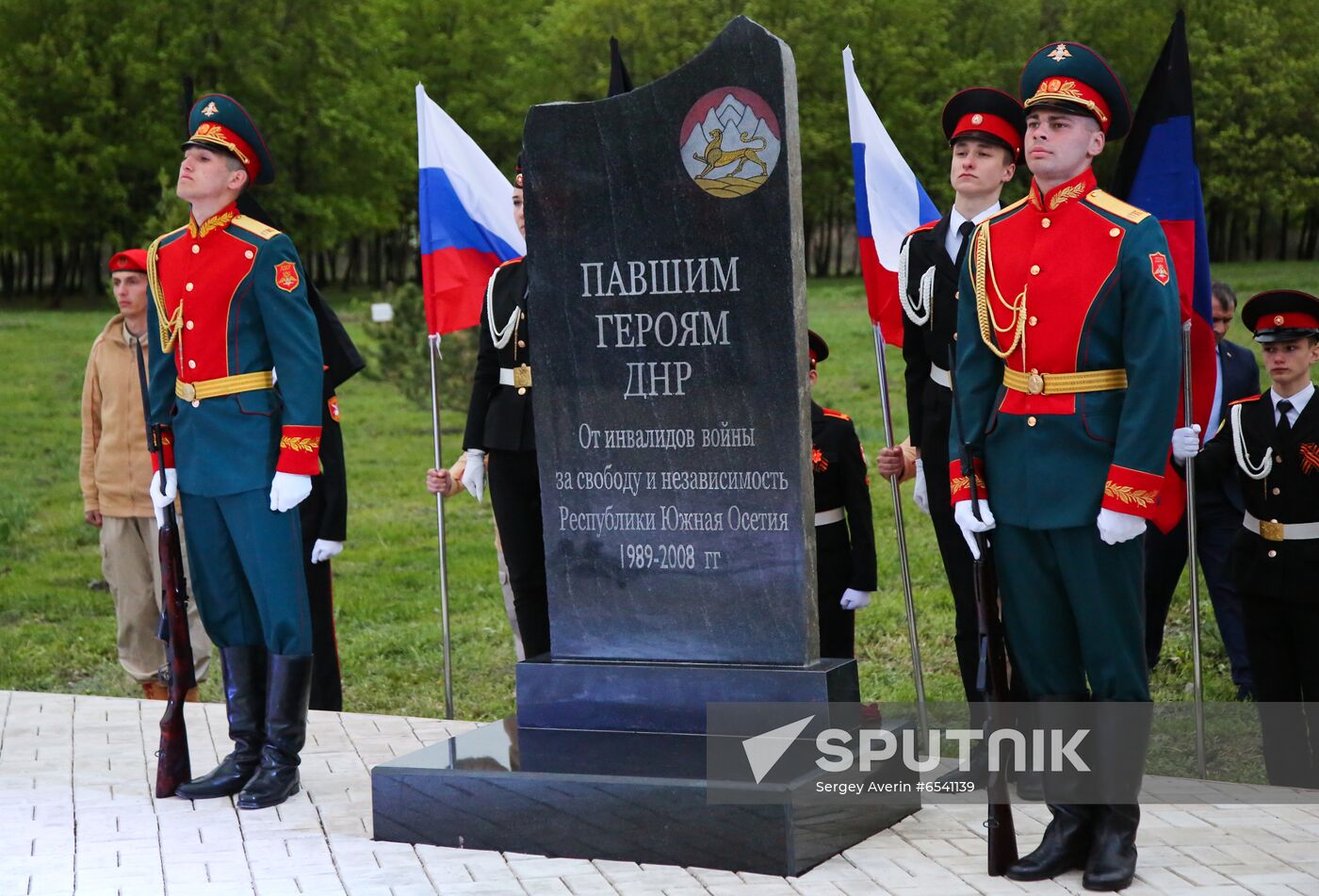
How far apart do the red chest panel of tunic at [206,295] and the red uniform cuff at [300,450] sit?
322 mm

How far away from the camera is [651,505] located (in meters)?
5.54

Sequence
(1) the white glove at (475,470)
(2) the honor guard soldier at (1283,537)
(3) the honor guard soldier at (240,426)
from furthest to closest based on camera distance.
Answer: (1) the white glove at (475,470) < (2) the honor guard soldier at (1283,537) < (3) the honor guard soldier at (240,426)

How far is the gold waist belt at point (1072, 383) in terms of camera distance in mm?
4629

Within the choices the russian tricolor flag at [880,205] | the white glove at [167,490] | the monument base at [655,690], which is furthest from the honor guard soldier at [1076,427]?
the white glove at [167,490]

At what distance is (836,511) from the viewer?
656cm

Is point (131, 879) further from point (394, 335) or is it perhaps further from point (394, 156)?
point (394, 156)

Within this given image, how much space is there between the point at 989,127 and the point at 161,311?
2.91m

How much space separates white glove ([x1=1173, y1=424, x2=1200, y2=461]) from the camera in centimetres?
579

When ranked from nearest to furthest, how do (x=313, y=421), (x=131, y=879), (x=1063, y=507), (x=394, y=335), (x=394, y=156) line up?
(x=1063, y=507)
(x=131, y=879)
(x=313, y=421)
(x=394, y=335)
(x=394, y=156)

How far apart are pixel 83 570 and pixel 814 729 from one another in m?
8.91

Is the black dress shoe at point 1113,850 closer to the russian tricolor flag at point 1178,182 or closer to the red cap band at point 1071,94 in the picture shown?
the russian tricolor flag at point 1178,182

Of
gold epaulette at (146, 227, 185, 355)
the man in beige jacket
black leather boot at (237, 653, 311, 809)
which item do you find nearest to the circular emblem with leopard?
gold epaulette at (146, 227, 185, 355)

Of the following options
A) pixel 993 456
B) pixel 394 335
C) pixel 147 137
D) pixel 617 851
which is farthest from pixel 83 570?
pixel 147 137

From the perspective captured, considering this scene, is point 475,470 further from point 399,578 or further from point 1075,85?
point 399,578
